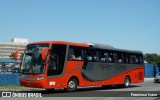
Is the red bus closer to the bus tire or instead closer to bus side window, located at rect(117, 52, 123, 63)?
bus side window, located at rect(117, 52, 123, 63)

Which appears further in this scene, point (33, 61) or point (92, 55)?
point (92, 55)

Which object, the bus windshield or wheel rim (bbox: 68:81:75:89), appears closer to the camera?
the bus windshield

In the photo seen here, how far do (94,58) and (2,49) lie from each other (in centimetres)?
17290

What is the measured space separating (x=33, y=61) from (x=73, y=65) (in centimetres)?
302

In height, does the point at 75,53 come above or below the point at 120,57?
above

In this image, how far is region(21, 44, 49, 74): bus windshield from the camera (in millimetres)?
18688

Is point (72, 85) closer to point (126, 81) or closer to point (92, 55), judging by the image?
point (92, 55)

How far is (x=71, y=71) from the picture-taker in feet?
67.5

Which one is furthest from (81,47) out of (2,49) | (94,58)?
(2,49)

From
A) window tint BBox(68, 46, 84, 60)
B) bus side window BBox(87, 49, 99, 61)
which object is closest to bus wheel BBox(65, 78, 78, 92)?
window tint BBox(68, 46, 84, 60)

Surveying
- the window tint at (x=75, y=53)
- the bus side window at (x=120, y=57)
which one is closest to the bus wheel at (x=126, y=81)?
the bus side window at (x=120, y=57)

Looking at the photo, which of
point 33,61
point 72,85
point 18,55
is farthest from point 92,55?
point 18,55

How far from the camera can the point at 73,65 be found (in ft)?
68.1

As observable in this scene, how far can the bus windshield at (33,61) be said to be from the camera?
61.3 feet
